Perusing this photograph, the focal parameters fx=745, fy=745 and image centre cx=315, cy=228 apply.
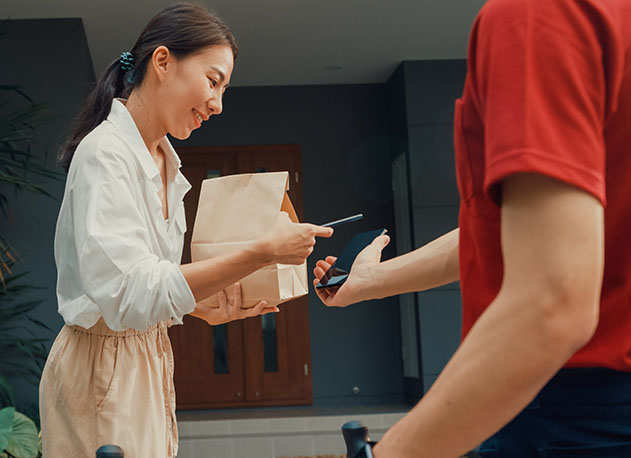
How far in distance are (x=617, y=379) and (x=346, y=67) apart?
6443mm

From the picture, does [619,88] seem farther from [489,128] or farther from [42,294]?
[42,294]

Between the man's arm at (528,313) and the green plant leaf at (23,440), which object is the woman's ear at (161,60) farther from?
the green plant leaf at (23,440)

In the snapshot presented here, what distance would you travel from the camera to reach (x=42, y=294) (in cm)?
541

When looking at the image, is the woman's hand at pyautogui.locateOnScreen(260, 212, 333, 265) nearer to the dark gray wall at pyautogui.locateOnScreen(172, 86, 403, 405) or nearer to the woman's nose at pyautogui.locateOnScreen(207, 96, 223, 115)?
the woman's nose at pyautogui.locateOnScreen(207, 96, 223, 115)

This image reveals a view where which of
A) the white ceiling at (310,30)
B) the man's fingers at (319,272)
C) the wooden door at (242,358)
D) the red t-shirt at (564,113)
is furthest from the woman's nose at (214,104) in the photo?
the wooden door at (242,358)

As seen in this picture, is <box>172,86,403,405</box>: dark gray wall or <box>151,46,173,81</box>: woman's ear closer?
<box>151,46,173,81</box>: woman's ear

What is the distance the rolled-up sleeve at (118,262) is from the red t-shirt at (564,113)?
2.96 ft

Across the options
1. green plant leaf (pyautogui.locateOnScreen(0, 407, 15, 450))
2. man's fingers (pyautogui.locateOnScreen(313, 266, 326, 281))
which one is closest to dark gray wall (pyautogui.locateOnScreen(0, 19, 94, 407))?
green plant leaf (pyautogui.locateOnScreen(0, 407, 15, 450))

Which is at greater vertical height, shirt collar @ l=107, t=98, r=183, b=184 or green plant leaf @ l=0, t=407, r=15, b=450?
shirt collar @ l=107, t=98, r=183, b=184

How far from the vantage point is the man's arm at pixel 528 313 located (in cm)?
46

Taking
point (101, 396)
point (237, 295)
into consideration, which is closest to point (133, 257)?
point (101, 396)

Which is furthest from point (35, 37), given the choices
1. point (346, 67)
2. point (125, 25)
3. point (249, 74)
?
point (346, 67)

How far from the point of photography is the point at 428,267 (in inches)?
40.7

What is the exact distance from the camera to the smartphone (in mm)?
1313
